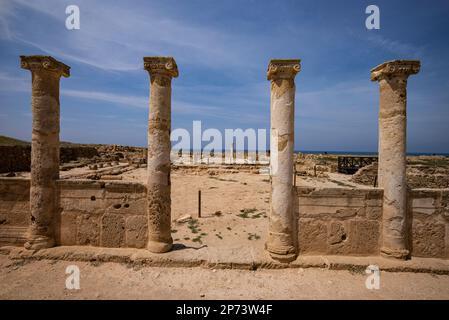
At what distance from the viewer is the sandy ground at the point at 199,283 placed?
3.93 meters

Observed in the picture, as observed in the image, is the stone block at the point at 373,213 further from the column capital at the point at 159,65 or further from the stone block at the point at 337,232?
the column capital at the point at 159,65

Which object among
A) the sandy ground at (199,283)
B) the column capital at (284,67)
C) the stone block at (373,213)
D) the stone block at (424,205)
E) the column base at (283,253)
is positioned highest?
the column capital at (284,67)

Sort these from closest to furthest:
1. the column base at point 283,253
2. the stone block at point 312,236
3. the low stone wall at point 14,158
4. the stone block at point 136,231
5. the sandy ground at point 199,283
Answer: the sandy ground at point 199,283 → the column base at point 283,253 → the stone block at point 312,236 → the stone block at point 136,231 → the low stone wall at point 14,158

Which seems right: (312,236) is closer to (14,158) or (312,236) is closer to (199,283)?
(199,283)

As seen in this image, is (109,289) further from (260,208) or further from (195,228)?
(260,208)

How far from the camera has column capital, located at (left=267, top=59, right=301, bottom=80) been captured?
4809mm

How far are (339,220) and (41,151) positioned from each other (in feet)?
22.1

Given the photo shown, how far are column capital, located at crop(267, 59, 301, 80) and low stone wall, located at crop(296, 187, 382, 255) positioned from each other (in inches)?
96.8

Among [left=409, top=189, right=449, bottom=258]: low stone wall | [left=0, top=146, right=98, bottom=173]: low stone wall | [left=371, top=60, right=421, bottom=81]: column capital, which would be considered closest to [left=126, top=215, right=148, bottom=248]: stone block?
[left=409, top=189, right=449, bottom=258]: low stone wall

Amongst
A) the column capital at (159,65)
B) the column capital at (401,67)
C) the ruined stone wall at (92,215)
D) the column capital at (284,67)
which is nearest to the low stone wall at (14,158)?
the ruined stone wall at (92,215)

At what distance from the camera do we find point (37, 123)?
16.7ft

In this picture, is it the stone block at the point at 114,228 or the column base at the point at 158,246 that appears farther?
the stone block at the point at 114,228

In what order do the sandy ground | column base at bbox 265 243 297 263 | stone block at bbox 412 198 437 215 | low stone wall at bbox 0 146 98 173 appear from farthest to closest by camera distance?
low stone wall at bbox 0 146 98 173
stone block at bbox 412 198 437 215
column base at bbox 265 243 297 263
the sandy ground

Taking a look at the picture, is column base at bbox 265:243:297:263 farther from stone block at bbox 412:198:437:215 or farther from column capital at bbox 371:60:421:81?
column capital at bbox 371:60:421:81
